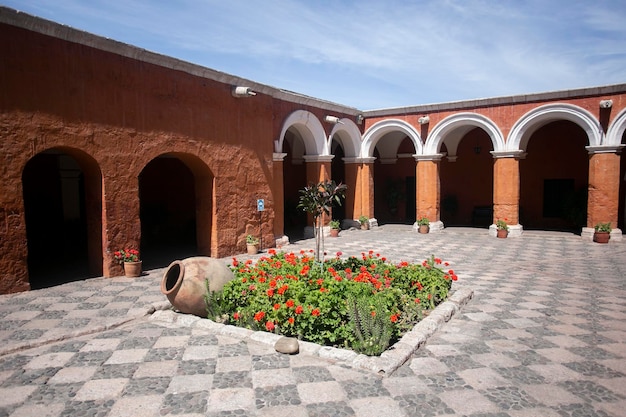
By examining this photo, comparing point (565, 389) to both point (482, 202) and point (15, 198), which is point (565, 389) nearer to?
point (15, 198)

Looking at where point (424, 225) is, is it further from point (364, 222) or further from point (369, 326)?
point (369, 326)

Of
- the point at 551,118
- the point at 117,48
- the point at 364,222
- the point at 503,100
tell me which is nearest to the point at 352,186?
the point at 364,222

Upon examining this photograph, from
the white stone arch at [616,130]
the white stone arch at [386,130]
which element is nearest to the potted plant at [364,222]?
the white stone arch at [386,130]

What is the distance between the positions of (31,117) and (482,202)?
1607 centimetres

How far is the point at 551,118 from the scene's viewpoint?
13.8 meters

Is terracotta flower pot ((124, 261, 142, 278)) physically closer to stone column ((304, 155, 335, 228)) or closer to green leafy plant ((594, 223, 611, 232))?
stone column ((304, 155, 335, 228))

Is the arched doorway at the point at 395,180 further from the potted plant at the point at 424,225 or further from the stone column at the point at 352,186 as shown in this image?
the potted plant at the point at 424,225

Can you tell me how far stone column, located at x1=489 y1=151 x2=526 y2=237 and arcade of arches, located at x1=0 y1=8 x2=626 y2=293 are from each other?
0.15 ft

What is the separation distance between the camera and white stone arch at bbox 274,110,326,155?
511 inches

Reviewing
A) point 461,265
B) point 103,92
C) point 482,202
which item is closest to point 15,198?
point 103,92

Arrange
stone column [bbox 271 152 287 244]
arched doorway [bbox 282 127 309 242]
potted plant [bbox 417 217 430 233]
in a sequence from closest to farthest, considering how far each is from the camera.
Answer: stone column [bbox 271 152 287 244] → potted plant [bbox 417 217 430 233] → arched doorway [bbox 282 127 309 242]

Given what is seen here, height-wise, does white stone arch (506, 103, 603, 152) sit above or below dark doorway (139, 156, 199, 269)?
above

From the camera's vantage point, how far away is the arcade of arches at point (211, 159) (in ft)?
23.6

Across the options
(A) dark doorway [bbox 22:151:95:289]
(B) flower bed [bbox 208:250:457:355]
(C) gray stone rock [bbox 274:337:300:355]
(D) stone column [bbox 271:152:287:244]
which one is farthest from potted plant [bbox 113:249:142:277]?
(C) gray stone rock [bbox 274:337:300:355]
